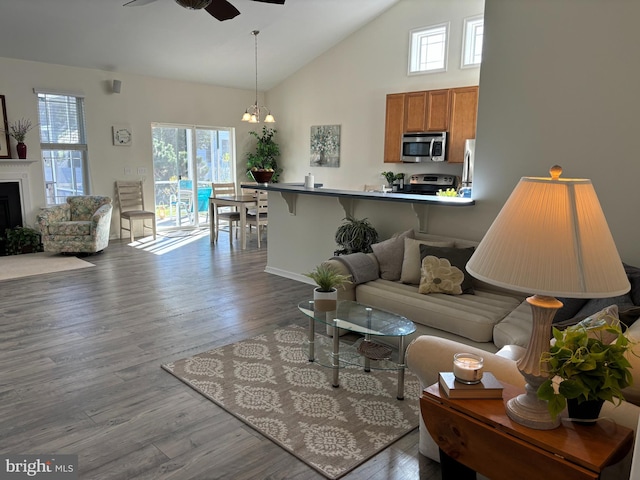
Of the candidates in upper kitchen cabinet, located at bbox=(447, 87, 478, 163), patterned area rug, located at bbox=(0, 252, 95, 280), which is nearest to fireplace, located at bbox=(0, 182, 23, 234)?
patterned area rug, located at bbox=(0, 252, 95, 280)

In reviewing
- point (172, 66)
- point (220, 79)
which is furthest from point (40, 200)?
point (220, 79)

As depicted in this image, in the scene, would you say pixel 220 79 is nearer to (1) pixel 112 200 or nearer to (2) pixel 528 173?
(1) pixel 112 200

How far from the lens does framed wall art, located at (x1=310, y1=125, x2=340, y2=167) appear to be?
325 inches

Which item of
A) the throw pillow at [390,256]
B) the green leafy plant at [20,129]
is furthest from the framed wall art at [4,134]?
the throw pillow at [390,256]

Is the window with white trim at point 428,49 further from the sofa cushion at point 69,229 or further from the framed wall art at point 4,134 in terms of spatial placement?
the framed wall art at point 4,134

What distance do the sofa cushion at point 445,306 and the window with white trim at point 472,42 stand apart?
428 centimetres

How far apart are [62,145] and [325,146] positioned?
13.9 feet

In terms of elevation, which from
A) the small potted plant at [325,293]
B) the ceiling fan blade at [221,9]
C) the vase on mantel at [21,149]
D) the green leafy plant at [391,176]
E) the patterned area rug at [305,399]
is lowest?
the patterned area rug at [305,399]

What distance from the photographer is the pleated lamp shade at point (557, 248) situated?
4.21 ft

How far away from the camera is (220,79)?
8.46 meters

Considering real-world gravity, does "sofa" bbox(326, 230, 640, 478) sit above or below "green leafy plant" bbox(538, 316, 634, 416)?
below

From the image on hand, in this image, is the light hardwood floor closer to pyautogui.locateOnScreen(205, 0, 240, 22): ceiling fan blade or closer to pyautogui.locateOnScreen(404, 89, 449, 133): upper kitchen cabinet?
pyautogui.locateOnScreen(205, 0, 240, 22): ceiling fan blade

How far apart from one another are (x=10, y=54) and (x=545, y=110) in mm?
6695

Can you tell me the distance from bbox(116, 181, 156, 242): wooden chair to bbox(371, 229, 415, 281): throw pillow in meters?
4.85
